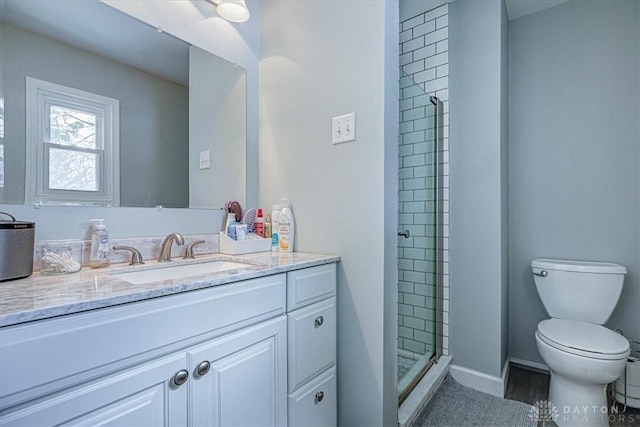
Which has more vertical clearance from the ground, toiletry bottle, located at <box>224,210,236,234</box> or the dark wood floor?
toiletry bottle, located at <box>224,210,236,234</box>

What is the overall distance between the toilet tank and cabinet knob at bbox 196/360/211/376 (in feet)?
6.57

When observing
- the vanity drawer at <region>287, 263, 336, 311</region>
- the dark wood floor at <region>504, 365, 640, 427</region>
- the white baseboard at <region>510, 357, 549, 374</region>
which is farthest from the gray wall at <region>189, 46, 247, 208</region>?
the white baseboard at <region>510, 357, 549, 374</region>

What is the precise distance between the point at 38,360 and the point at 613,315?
8.84 feet

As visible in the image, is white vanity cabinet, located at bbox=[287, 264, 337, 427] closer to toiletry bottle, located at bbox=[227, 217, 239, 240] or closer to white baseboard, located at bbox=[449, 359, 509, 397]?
toiletry bottle, located at bbox=[227, 217, 239, 240]

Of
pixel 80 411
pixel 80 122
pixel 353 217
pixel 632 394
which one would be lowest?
pixel 632 394

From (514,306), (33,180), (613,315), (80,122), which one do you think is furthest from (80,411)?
(613,315)

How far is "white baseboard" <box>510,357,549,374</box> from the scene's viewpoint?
2.12m

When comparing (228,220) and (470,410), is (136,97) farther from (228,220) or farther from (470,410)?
(470,410)

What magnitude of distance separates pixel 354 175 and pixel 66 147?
1.07 meters

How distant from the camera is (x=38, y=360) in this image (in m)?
0.59

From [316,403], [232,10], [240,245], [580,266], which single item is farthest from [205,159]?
[580,266]

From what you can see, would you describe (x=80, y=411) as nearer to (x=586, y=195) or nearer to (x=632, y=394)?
(x=632, y=394)

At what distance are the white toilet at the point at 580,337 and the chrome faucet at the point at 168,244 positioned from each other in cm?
Answer: 183

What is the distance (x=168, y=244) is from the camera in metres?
1.30
